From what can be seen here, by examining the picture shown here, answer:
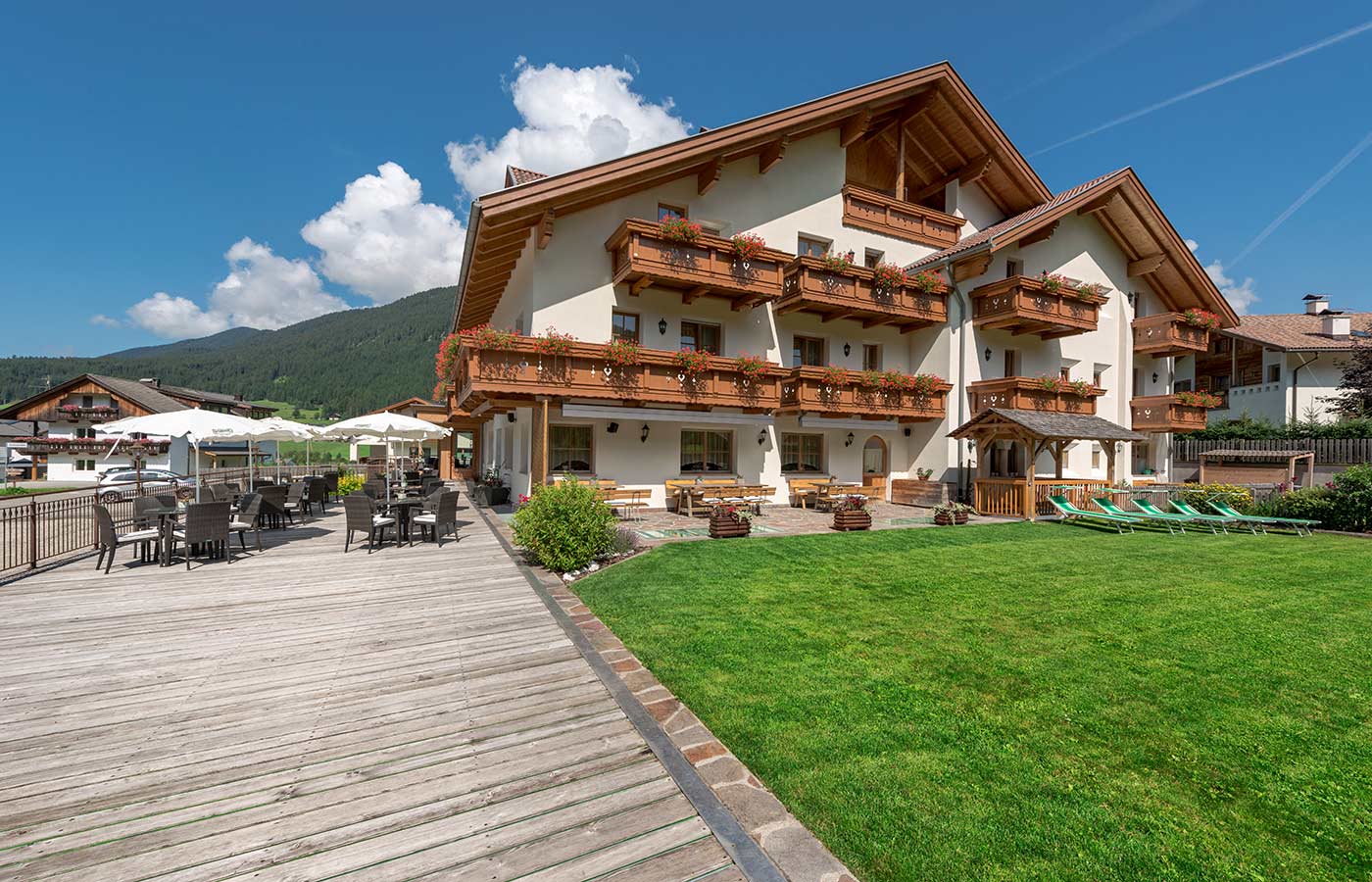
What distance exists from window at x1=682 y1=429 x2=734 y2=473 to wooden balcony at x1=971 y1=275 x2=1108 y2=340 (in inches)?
403

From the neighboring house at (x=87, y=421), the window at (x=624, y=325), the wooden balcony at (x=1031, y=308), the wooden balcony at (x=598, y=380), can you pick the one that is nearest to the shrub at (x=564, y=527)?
the wooden balcony at (x=598, y=380)

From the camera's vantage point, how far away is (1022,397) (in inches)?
726

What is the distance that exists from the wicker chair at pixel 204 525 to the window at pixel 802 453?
14749 millimetres

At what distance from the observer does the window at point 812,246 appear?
19.0 m

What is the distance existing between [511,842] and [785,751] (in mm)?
1679

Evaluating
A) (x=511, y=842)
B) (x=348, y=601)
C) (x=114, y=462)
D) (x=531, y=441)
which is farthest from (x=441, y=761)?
(x=114, y=462)

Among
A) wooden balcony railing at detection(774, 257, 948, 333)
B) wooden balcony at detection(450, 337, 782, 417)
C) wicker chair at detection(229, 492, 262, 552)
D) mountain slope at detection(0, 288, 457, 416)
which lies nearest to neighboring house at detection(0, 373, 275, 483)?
mountain slope at detection(0, 288, 457, 416)

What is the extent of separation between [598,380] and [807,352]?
826 cm

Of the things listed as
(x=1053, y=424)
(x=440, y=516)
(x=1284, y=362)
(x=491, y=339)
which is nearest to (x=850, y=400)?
(x=1053, y=424)

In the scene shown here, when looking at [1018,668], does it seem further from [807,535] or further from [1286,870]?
[807,535]

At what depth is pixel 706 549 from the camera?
10516 mm

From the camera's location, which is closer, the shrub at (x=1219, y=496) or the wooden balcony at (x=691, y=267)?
the wooden balcony at (x=691, y=267)

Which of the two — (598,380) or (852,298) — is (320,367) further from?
(852,298)

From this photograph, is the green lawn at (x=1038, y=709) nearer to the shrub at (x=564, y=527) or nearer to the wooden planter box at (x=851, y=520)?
the shrub at (x=564, y=527)
